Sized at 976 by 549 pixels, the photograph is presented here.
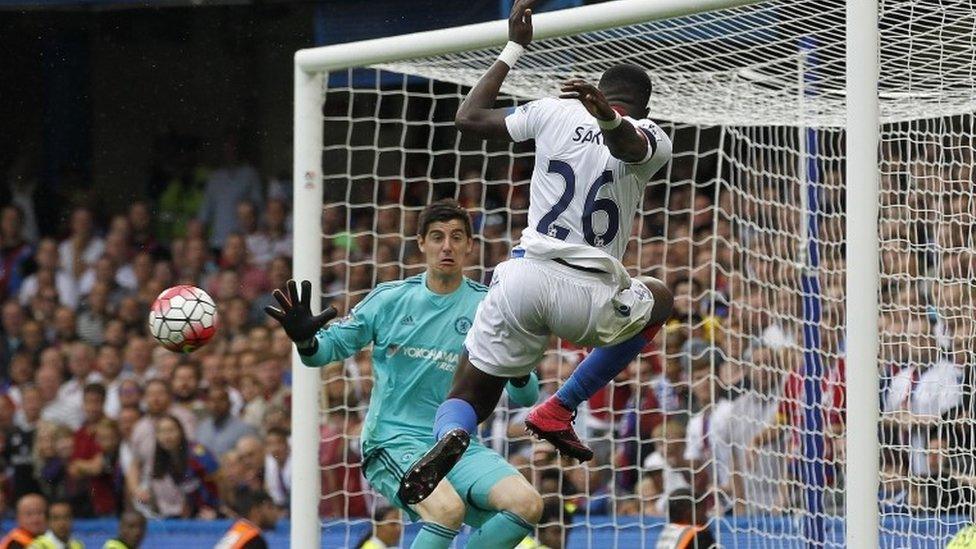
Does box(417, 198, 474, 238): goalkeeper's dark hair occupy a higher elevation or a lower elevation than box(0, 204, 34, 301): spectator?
higher

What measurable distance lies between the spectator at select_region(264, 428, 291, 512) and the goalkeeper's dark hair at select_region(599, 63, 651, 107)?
219 inches

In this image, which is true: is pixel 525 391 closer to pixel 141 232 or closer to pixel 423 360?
pixel 423 360

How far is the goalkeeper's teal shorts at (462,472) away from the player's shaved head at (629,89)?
5.78 ft

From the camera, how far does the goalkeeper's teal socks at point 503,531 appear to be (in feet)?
23.1

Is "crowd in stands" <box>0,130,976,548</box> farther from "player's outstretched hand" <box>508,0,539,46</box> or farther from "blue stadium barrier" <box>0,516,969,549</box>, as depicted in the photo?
"player's outstretched hand" <box>508,0,539,46</box>

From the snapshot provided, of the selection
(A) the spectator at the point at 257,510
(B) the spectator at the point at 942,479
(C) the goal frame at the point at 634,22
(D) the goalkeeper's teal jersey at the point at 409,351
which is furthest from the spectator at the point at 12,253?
(B) the spectator at the point at 942,479

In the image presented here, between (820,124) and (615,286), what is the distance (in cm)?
288

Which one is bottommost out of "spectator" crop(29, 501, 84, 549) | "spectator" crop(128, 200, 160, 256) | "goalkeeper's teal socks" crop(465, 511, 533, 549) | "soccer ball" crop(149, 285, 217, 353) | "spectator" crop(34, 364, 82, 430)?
"spectator" crop(29, 501, 84, 549)

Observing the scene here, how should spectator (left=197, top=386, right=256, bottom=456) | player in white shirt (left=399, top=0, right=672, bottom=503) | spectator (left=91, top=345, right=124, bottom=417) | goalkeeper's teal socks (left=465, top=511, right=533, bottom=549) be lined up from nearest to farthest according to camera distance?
player in white shirt (left=399, top=0, right=672, bottom=503) < goalkeeper's teal socks (left=465, top=511, right=533, bottom=549) < spectator (left=197, top=386, right=256, bottom=456) < spectator (left=91, top=345, right=124, bottom=417)

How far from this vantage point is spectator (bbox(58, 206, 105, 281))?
1414 centimetres

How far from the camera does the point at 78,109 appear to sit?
16.1 m

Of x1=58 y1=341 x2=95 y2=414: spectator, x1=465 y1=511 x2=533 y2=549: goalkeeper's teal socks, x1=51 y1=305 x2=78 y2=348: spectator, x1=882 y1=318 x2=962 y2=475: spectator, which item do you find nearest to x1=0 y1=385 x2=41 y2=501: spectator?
x1=58 y1=341 x2=95 y2=414: spectator

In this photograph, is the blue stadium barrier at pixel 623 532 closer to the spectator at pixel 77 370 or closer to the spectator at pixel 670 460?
the spectator at pixel 670 460

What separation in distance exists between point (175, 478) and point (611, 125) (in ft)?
21.8
